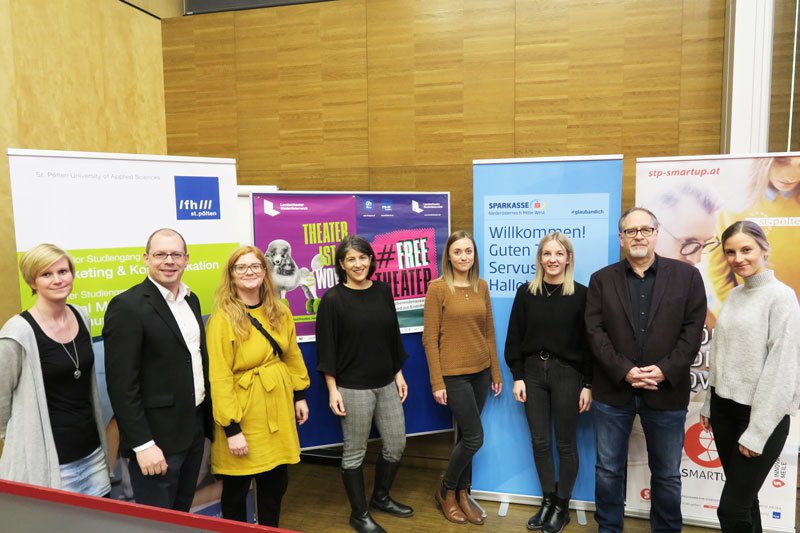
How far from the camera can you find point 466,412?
121 inches

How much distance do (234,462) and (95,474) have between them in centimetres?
55

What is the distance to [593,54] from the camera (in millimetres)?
3643

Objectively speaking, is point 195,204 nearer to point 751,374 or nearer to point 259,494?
point 259,494

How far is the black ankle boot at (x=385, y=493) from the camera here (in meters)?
3.20

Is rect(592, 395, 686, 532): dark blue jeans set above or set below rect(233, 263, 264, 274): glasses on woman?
below

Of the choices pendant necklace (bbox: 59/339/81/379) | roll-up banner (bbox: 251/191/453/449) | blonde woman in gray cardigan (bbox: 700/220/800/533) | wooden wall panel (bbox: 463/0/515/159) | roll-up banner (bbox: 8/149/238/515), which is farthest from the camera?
wooden wall panel (bbox: 463/0/515/159)

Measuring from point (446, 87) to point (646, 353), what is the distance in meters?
2.46

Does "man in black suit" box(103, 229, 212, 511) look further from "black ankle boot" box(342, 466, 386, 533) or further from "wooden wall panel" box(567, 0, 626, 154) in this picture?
"wooden wall panel" box(567, 0, 626, 154)

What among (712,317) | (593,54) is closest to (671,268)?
(712,317)

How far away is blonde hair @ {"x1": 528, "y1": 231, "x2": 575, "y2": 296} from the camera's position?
2900 millimetres

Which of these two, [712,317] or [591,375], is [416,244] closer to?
[591,375]

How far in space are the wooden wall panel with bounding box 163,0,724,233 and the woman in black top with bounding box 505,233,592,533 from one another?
1126 millimetres

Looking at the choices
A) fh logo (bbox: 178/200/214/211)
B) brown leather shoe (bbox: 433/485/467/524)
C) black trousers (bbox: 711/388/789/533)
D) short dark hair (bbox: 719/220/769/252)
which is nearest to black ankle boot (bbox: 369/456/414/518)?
brown leather shoe (bbox: 433/485/467/524)

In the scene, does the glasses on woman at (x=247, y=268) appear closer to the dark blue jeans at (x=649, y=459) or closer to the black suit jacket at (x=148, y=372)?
the black suit jacket at (x=148, y=372)
